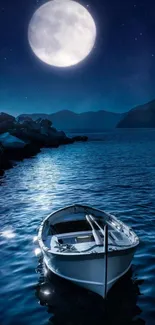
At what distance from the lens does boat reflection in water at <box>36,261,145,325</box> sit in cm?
1009

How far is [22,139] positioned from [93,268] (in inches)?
2958

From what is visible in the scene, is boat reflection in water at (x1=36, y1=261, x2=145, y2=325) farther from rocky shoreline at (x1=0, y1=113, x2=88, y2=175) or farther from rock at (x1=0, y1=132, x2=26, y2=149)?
rock at (x1=0, y1=132, x2=26, y2=149)

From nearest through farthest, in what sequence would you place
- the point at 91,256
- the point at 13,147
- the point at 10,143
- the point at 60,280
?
the point at 91,256 < the point at 60,280 < the point at 10,143 < the point at 13,147

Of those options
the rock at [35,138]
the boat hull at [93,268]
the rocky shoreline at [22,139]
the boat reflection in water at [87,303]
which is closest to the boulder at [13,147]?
the rocky shoreline at [22,139]

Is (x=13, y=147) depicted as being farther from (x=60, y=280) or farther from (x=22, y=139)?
(x=60, y=280)

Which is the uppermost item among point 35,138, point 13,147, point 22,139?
point 35,138

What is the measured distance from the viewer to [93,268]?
10531mm

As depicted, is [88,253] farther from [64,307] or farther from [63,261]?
[64,307]

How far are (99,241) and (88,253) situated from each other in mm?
1898

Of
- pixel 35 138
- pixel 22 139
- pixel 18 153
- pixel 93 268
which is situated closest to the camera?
pixel 93 268

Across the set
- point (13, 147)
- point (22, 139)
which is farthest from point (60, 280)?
point (22, 139)

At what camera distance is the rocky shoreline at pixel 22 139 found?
6512 centimetres

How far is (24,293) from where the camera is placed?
39.3 ft

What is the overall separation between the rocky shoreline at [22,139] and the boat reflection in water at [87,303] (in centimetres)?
3373
